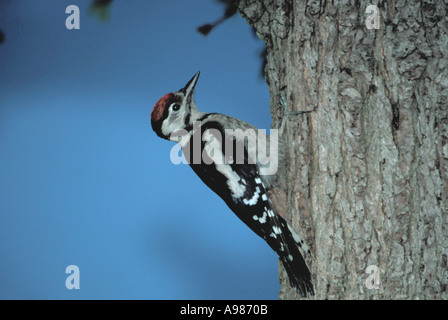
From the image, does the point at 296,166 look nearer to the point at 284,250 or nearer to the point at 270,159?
the point at 270,159

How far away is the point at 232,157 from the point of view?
148cm

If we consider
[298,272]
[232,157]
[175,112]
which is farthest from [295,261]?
[175,112]

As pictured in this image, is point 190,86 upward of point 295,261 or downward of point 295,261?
upward

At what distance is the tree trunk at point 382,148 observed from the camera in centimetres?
121

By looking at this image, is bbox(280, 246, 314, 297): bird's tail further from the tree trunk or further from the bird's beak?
the bird's beak

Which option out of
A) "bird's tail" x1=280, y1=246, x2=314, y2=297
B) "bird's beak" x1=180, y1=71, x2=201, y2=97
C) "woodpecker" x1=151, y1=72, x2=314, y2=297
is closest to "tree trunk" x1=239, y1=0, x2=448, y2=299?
"bird's tail" x1=280, y1=246, x2=314, y2=297

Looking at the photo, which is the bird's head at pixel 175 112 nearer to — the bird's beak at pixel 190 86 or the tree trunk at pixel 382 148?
the bird's beak at pixel 190 86

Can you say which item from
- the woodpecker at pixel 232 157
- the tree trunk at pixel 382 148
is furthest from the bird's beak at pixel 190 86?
the tree trunk at pixel 382 148

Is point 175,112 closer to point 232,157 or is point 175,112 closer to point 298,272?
point 232,157

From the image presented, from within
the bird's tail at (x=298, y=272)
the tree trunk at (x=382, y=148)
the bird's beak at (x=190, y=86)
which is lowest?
the bird's tail at (x=298, y=272)

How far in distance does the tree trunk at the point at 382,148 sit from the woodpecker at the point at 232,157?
0.65 ft

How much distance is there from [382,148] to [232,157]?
0.51 metres

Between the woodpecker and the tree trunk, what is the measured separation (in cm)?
20
